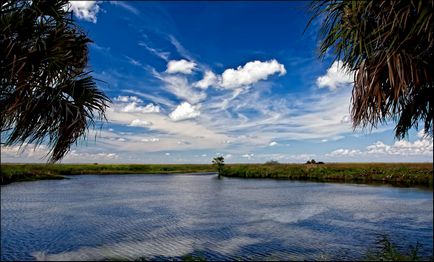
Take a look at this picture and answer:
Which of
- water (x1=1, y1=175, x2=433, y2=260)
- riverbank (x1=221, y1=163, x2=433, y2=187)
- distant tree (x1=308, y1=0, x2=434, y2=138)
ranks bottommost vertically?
water (x1=1, y1=175, x2=433, y2=260)

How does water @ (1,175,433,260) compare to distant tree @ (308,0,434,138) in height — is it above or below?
below

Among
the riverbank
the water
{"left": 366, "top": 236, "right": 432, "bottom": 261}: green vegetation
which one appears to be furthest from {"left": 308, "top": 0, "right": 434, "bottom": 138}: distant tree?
the riverbank

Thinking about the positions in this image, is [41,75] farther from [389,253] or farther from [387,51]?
[389,253]

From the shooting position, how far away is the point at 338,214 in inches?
980

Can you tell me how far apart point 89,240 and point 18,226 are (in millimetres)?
6334

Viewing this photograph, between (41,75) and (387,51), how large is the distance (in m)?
6.77

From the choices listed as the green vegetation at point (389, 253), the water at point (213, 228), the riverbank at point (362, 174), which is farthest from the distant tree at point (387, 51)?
the riverbank at point (362, 174)

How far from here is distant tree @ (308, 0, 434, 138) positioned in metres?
5.96

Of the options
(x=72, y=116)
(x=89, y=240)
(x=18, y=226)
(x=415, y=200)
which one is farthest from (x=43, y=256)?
(x=415, y=200)

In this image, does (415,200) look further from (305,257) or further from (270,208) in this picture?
(305,257)

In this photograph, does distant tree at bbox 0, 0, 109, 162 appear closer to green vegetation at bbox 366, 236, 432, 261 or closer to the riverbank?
green vegetation at bbox 366, 236, 432, 261

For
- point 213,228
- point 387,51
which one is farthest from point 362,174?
point 387,51

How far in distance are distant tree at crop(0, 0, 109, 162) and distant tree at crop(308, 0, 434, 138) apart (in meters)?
5.39

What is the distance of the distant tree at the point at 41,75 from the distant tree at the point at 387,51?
17.7ft
